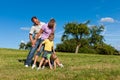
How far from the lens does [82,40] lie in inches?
3797

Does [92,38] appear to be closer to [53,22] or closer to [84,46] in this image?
[84,46]

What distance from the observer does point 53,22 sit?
1559 centimetres

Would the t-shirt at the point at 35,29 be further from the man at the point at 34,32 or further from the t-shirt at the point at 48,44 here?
the t-shirt at the point at 48,44

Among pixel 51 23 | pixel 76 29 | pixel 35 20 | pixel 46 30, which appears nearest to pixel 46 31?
pixel 46 30

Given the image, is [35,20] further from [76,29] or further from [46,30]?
[76,29]

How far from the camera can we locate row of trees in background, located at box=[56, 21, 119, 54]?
92.6 metres

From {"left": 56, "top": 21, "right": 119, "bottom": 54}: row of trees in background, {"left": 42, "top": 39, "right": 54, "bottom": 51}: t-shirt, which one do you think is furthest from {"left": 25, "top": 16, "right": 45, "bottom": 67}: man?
{"left": 56, "top": 21, "right": 119, "bottom": 54}: row of trees in background

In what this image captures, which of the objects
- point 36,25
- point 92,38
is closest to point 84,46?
point 92,38

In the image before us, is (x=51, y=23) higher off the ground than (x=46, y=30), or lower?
higher

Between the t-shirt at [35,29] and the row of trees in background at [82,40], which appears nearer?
the t-shirt at [35,29]

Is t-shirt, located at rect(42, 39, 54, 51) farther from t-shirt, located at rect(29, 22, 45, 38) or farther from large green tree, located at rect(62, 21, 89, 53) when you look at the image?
large green tree, located at rect(62, 21, 89, 53)

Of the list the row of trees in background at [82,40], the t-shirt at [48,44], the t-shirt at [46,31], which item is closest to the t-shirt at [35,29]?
the t-shirt at [46,31]

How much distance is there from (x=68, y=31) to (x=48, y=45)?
77.7 meters

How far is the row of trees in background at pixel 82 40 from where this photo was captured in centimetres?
9262
